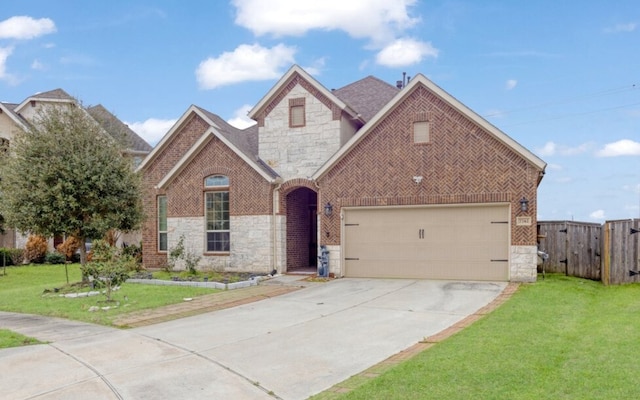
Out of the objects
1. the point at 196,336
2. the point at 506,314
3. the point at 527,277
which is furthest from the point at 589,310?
the point at 196,336

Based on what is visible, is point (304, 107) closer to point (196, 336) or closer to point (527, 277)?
point (527, 277)

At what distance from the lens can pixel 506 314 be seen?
460 inches

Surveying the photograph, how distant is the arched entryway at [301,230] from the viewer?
71.3 ft

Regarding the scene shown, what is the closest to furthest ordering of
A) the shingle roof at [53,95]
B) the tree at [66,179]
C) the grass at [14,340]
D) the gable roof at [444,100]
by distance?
the grass at [14,340], the gable roof at [444,100], the tree at [66,179], the shingle roof at [53,95]

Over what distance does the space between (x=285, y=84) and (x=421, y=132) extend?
6015 mm

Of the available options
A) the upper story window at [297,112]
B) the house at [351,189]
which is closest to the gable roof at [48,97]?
the house at [351,189]

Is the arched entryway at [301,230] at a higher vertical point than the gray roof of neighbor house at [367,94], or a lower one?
lower

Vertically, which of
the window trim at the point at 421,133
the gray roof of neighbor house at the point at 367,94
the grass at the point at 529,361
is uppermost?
the gray roof of neighbor house at the point at 367,94

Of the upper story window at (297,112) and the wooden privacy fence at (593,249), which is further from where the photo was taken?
the upper story window at (297,112)

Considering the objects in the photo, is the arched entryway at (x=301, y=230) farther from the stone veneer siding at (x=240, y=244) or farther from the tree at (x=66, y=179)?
the tree at (x=66, y=179)

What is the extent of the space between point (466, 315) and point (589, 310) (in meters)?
2.93

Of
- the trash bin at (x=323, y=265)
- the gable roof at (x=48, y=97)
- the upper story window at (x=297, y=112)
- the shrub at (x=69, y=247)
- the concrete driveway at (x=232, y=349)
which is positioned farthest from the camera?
the gable roof at (x=48, y=97)

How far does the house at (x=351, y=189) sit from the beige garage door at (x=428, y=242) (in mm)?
35

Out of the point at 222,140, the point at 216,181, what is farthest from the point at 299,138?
the point at 216,181
